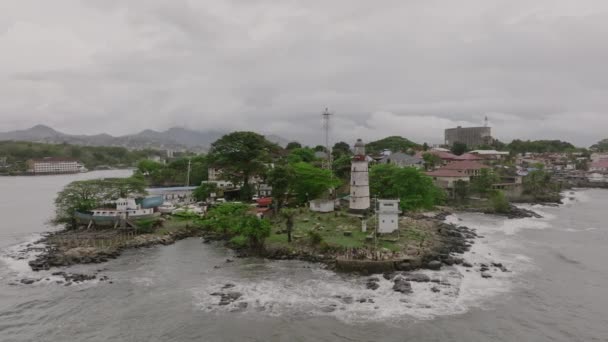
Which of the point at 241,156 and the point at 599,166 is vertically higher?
the point at 241,156

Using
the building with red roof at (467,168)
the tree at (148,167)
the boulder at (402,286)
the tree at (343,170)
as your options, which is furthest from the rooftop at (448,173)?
the tree at (148,167)

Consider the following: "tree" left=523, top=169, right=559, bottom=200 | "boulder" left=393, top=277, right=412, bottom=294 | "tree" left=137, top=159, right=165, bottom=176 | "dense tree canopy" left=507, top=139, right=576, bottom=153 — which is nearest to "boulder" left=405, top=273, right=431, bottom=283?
"boulder" left=393, top=277, right=412, bottom=294

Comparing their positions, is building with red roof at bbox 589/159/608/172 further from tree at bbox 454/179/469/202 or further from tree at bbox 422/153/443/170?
tree at bbox 454/179/469/202

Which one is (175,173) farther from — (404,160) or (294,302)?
(294,302)

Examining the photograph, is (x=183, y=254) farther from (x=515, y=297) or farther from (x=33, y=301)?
(x=515, y=297)

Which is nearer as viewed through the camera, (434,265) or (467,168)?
(434,265)

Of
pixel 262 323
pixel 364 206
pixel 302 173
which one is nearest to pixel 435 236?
pixel 364 206

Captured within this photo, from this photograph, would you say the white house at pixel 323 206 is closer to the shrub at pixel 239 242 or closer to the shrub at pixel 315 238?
the shrub at pixel 239 242

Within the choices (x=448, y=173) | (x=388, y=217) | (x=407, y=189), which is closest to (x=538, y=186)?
(x=448, y=173)
